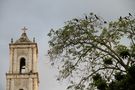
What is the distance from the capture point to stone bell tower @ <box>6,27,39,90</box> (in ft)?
145

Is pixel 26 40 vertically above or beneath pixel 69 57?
above

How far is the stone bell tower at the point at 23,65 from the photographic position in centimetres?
4425

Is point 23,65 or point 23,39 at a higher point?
point 23,39

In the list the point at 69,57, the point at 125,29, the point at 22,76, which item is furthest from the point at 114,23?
the point at 22,76

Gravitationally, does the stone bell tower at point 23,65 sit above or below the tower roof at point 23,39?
below

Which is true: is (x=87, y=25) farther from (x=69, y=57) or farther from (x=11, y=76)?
(x=11, y=76)

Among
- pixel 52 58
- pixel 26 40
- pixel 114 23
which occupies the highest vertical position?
pixel 26 40

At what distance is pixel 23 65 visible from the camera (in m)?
46.4

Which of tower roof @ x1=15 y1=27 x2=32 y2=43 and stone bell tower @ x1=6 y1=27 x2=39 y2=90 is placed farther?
tower roof @ x1=15 y1=27 x2=32 y2=43

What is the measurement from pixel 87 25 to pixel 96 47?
0.97 metres

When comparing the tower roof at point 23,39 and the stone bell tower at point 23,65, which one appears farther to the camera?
the tower roof at point 23,39

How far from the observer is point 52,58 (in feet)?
62.7

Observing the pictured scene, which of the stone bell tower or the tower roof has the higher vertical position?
the tower roof

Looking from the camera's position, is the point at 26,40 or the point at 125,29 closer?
the point at 125,29
